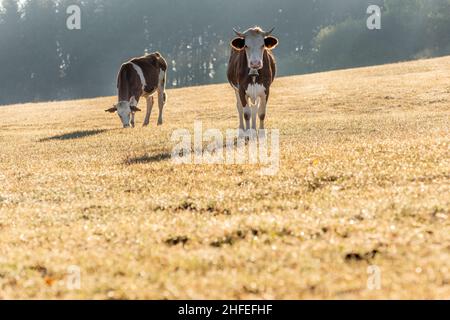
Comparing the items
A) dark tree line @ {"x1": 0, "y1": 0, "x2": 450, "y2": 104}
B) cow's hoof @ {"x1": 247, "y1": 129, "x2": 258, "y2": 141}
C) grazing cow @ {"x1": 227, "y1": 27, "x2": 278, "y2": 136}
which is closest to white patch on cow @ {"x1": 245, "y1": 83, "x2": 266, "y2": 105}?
grazing cow @ {"x1": 227, "y1": 27, "x2": 278, "y2": 136}

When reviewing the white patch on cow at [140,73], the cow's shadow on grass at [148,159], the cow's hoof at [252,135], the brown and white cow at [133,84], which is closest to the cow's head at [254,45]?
the cow's hoof at [252,135]

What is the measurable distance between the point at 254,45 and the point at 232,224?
1118 centimetres

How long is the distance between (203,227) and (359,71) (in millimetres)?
50046

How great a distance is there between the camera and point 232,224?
7.44m

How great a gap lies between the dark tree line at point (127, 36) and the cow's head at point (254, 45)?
91.0 metres

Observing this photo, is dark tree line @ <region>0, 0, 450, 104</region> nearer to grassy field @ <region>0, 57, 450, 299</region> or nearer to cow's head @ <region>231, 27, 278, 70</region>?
cow's head @ <region>231, 27, 278, 70</region>

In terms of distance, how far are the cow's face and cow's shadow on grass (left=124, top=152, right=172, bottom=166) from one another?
11.0 metres

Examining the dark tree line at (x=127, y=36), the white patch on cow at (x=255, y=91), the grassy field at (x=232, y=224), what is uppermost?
the dark tree line at (x=127, y=36)

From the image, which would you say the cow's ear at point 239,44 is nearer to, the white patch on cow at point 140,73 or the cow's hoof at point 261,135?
the cow's hoof at point 261,135

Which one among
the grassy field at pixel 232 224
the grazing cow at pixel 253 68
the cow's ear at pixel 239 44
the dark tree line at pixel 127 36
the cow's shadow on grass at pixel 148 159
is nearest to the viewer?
the grassy field at pixel 232 224

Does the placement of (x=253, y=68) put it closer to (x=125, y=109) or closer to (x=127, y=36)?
(x=125, y=109)

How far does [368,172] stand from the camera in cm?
1034

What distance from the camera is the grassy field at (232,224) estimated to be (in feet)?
17.9
